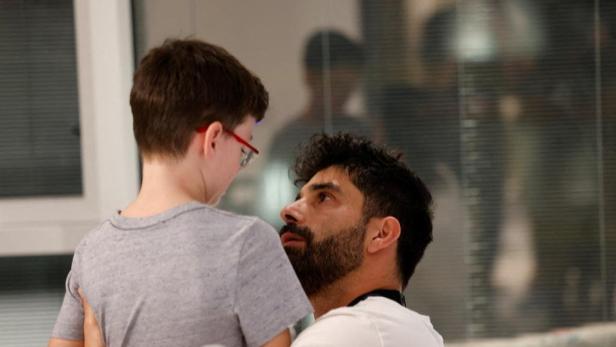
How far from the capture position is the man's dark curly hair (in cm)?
176

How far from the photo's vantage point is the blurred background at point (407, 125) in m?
3.24

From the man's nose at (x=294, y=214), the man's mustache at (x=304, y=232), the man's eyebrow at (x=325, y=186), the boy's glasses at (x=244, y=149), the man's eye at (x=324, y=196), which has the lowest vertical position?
the man's mustache at (x=304, y=232)

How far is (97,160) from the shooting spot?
328cm

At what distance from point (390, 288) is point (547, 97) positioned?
175 cm

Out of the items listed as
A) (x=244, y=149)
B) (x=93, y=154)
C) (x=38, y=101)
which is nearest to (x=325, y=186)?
(x=244, y=149)

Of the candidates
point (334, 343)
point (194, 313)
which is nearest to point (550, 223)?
point (334, 343)

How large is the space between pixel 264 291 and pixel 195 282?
3.3 inches

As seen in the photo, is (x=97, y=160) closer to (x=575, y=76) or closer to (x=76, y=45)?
(x=76, y=45)

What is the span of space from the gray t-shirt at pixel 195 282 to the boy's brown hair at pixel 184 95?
0.10 m

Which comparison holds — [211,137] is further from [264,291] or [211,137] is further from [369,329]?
[369,329]

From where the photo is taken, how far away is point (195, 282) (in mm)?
1171

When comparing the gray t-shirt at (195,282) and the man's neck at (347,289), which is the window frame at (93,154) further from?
the gray t-shirt at (195,282)

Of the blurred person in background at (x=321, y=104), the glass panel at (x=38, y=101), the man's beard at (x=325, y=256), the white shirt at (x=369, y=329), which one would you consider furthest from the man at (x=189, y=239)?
the glass panel at (x=38, y=101)

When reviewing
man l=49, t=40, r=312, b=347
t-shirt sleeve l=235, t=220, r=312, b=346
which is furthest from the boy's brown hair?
t-shirt sleeve l=235, t=220, r=312, b=346
